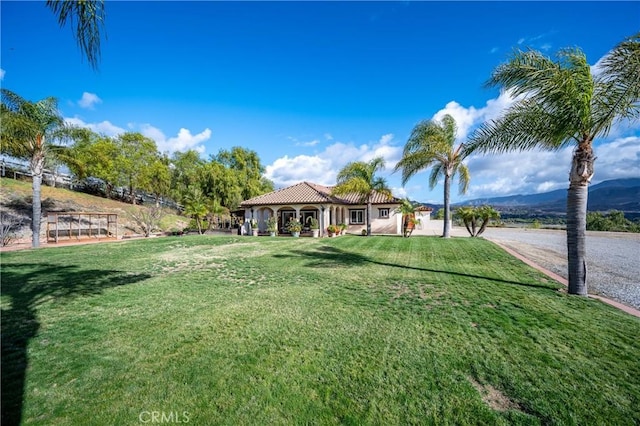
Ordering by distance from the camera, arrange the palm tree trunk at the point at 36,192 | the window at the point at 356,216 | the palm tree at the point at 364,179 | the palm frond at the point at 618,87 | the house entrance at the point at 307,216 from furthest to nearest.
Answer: the window at the point at 356,216 < the house entrance at the point at 307,216 < the palm tree at the point at 364,179 < the palm tree trunk at the point at 36,192 < the palm frond at the point at 618,87

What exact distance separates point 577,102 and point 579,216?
10.0 ft

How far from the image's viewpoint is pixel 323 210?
25.1 metres

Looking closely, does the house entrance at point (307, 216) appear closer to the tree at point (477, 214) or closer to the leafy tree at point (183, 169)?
the tree at point (477, 214)

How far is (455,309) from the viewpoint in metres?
6.25

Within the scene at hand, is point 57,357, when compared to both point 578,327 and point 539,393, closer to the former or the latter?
point 539,393

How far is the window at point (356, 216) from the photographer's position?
28000mm

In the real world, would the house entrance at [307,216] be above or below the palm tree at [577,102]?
below

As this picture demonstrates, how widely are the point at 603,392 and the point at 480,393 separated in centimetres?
154

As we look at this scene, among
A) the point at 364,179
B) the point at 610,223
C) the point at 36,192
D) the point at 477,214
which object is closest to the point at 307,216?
the point at 364,179

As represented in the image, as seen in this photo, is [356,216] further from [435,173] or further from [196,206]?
[196,206]

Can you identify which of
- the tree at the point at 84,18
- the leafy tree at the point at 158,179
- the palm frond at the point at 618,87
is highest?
the leafy tree at the point at 158,179

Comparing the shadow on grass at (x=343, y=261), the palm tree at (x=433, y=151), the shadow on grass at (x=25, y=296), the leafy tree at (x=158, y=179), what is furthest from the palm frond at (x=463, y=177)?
the leafy tree at (x=158, y=179)

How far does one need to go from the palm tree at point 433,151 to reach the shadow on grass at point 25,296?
17.7m

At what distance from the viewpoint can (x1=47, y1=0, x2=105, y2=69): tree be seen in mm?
3242
